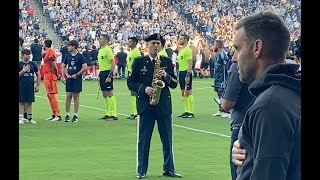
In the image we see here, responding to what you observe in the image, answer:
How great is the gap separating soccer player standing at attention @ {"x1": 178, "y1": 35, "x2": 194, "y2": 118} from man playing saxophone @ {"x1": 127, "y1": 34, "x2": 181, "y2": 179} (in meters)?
8.62

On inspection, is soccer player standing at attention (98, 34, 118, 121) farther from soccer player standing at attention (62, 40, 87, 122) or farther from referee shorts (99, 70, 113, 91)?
soccer player standing at attention (62, 40, 87, 122)

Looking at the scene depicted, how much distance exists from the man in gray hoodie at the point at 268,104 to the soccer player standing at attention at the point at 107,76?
1556 centimetres

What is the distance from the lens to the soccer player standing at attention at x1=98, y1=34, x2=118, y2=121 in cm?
1962

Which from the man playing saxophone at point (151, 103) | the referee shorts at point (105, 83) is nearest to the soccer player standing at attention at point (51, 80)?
the referee shorts at point (105, 83)

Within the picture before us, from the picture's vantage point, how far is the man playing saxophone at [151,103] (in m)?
11.0

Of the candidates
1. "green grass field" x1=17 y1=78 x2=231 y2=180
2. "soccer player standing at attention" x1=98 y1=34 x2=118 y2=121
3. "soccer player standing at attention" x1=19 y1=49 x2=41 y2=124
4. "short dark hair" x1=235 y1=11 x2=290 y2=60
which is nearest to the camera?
"short dark hair" x1=235 y1=11 x2=290 y2=60

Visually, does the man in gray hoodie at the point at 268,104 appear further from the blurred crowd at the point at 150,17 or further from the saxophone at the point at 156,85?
the blurred crowd at the point at 150,17

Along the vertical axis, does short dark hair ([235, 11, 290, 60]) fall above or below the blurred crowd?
below

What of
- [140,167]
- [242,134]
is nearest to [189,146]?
[140,167]

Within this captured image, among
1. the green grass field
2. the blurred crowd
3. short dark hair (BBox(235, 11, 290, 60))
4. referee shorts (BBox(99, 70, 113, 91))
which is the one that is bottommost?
the green grass field

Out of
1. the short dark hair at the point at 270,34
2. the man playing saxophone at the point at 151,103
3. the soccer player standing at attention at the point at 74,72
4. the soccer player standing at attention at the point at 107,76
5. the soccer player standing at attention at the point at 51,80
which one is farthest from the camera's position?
the soccer player standing at attention at the point at 107,76

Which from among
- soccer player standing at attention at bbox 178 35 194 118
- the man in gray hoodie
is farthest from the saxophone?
soccer player standing at attention at bbox 178 35 194 118
